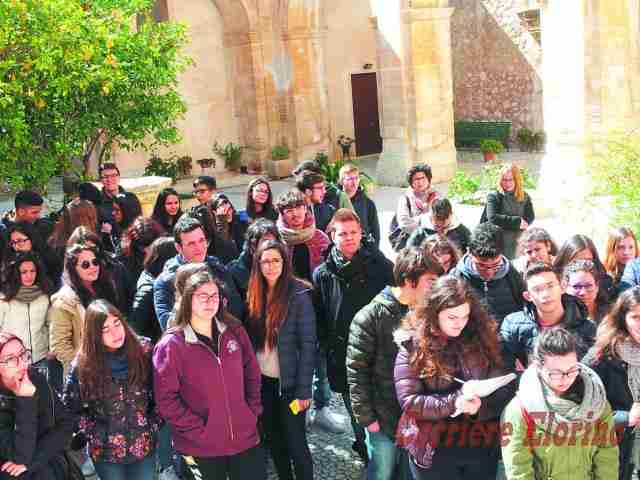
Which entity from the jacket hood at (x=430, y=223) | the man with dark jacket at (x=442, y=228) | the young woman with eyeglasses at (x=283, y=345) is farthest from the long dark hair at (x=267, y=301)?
the jacket hood at (x=430, y=223)

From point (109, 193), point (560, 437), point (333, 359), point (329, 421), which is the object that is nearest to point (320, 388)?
point (329, 421)

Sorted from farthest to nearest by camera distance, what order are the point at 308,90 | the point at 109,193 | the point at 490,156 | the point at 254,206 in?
the point at 308,90 → the point at 490,156 → the point at 109,193 → the point at 254,206

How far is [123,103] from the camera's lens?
31.3 feet

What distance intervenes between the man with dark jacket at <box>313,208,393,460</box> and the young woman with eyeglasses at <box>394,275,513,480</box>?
3.59 ft

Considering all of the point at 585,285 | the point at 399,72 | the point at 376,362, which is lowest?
the point at 376,362

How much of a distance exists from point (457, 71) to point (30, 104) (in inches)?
689

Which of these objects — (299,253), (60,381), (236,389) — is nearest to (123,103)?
(299,253)

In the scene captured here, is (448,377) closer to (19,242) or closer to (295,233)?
(295,233)

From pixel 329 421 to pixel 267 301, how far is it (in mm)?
1513

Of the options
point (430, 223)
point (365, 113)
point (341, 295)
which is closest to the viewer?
point (341, 295)

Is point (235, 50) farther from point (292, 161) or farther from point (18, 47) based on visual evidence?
point (18, 47)

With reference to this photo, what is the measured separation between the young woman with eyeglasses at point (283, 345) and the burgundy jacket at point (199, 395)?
53 centimetres

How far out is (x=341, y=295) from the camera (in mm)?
4746

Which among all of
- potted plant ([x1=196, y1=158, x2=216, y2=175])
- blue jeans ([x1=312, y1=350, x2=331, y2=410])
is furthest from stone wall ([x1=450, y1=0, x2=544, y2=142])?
A: blue jeans ([x1=312, y1=350, x2=331, y2=410])
